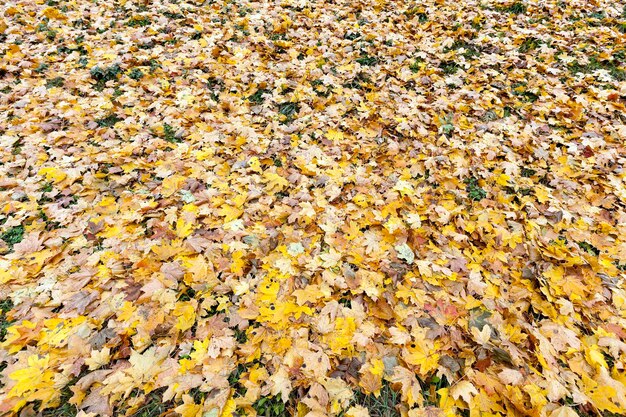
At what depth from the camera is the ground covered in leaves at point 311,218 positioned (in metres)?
2.26

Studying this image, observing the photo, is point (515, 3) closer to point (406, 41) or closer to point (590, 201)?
point (406, 41)

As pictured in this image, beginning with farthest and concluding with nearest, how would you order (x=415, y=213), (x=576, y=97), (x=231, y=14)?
(x=231, y=14) < (x=576, y=97) < (x=415, y=213)

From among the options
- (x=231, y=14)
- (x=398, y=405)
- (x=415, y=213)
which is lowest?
(x=398, y=405)

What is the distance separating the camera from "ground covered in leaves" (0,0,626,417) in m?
2.26

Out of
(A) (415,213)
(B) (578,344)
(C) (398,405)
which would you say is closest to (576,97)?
(A) (415,213)

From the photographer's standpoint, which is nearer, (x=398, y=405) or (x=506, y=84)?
(x=398, y=405)

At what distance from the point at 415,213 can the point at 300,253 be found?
116 cm

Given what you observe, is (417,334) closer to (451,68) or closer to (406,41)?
(451,68)

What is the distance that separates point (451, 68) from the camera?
517 cm

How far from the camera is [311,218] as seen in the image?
3.23 meters

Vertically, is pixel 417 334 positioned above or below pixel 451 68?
below

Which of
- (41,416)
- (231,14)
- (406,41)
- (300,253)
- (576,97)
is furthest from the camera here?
(231,14)

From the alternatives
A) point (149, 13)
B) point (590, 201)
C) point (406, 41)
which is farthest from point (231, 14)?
point (590, 201)

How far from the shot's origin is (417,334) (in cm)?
246
